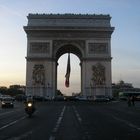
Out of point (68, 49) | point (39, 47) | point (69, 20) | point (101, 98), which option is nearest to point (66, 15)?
point (69, 20)

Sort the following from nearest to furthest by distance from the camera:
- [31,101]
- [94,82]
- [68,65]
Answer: [31,101] < [94,82] < [68,65]

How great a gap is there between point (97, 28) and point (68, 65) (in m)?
13.3

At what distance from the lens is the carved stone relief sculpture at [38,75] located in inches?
2899

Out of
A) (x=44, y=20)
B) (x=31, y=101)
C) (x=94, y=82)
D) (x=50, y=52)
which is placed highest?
(x=44, y=20)

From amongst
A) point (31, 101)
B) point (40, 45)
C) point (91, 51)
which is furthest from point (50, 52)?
point (31, 101)

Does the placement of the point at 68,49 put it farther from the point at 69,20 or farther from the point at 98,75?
the point at 98,75

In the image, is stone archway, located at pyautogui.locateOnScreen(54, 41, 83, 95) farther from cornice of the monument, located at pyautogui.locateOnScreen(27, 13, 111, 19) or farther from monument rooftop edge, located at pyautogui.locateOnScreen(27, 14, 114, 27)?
cornice of the monument, located at pyautogui.locateOnScreen(27, 13, 111, 19)

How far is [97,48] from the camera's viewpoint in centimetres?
7488

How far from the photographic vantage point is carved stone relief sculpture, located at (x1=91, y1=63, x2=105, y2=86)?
73.2 meters

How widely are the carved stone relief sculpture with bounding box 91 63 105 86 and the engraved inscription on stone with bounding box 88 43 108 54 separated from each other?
242 cm

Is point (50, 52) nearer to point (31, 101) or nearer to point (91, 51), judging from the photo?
point (91, 51)

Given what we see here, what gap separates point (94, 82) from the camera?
73.2 metres

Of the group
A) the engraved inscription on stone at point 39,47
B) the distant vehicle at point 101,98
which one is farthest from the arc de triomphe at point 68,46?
the distant vehicle at point 101,98

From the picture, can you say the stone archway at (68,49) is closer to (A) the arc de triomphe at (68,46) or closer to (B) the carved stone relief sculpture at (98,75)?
(A) the arc de triomphe at (68,46)
